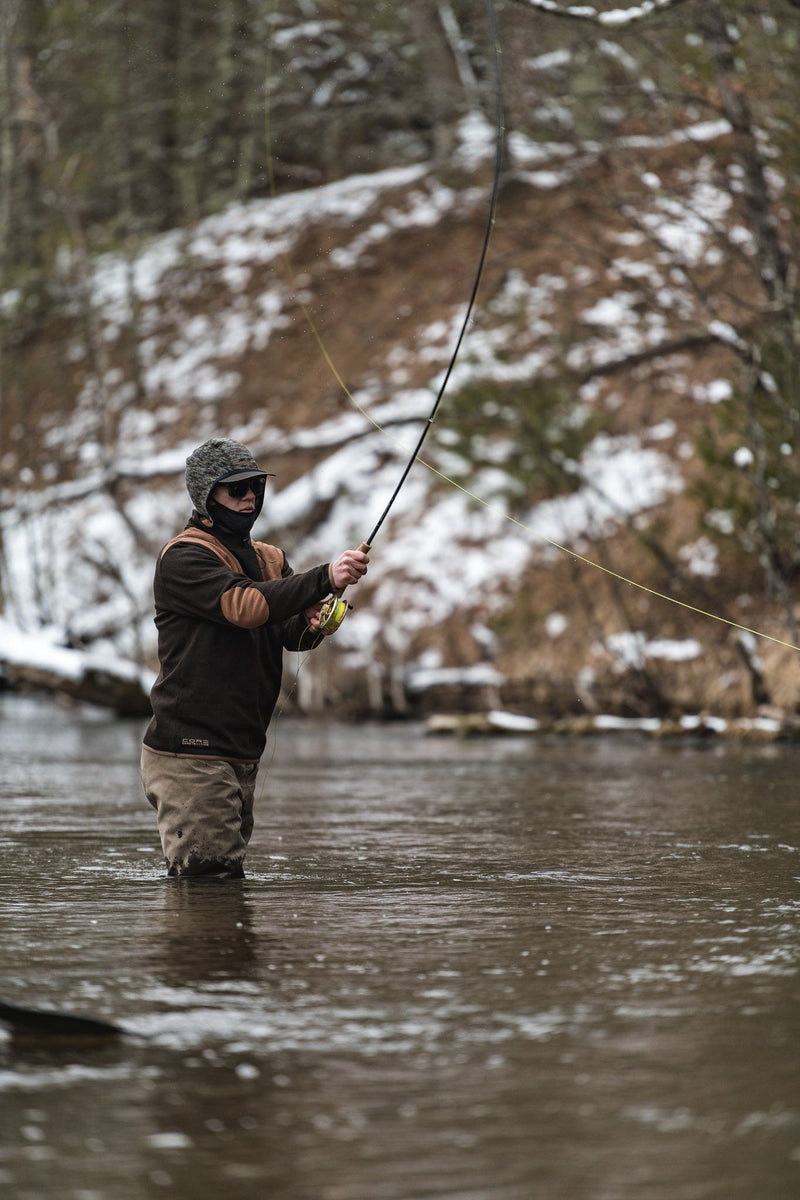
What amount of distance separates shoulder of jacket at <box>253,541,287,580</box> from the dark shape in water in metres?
2.63

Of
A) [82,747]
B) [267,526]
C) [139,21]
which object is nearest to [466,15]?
[139,21]

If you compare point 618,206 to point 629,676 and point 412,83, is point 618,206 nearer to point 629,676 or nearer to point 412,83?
point 629,676

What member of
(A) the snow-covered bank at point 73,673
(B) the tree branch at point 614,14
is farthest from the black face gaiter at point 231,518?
(A) the snow-covered bank at point 73,673

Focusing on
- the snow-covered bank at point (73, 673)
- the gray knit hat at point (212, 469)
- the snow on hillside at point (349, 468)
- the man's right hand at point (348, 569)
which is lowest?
the snow-covered bank at point (73, 673)

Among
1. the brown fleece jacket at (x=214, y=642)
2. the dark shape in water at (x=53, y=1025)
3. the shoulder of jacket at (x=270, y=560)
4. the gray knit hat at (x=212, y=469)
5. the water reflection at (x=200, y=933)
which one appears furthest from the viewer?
the shoulder of jacket at (x=270, y=560)

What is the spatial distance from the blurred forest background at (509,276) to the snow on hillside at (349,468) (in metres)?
0.16

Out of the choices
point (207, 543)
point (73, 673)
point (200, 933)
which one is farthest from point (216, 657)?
point (73, 673)

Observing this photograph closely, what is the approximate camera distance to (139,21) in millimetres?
23875

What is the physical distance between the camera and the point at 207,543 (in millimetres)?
5305

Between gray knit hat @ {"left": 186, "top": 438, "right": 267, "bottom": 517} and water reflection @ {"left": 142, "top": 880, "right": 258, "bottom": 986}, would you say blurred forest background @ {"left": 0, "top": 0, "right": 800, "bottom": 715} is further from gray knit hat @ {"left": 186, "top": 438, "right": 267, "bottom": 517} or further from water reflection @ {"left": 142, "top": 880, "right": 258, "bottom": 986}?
water reflection @ {"left": 142, "top": 880, "right": 258, "bottom": 986}

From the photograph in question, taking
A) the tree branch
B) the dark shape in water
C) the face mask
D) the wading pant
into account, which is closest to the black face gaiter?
the face mask

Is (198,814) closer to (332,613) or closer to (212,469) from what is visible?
(332,613)

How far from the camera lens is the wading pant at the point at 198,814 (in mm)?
5094

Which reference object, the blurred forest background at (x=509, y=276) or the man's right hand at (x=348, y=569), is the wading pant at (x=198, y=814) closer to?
the man's right hand at (x=348, y=569)
